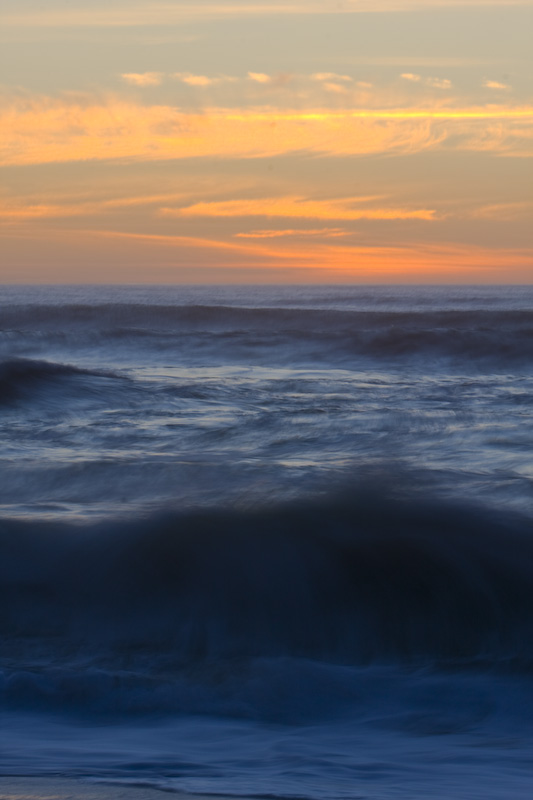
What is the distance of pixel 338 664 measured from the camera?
409 cm

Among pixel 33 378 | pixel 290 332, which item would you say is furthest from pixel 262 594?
pixel 290 332

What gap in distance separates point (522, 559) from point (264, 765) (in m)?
2.79

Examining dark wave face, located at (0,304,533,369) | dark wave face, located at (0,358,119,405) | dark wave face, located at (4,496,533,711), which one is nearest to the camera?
dark wave face, located at (4,496,533,711)

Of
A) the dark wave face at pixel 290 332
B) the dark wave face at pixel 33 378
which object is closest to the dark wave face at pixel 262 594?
the dark wave face at pixel 33 378

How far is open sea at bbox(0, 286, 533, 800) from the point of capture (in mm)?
3004

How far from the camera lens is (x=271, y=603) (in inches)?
181

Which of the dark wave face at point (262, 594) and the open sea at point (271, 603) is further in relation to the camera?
the dark wave face at point (262, 594)

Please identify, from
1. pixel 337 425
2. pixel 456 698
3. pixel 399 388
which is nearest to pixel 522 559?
pixel 456 698

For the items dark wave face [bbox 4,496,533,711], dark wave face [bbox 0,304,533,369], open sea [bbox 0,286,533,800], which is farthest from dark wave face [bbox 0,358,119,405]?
dark wave face [bbox 4,496,533,711]

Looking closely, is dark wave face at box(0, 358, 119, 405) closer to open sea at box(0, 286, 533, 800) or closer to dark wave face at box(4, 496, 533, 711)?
open sea at box(0, 286, 533, 800)

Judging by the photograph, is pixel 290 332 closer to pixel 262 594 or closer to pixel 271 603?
pixel 262 594

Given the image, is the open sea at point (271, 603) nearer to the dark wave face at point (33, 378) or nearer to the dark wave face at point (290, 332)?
the dark wave face at point (33, 378)

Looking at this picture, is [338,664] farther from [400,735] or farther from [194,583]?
[194,583]

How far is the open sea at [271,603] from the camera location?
300cm
